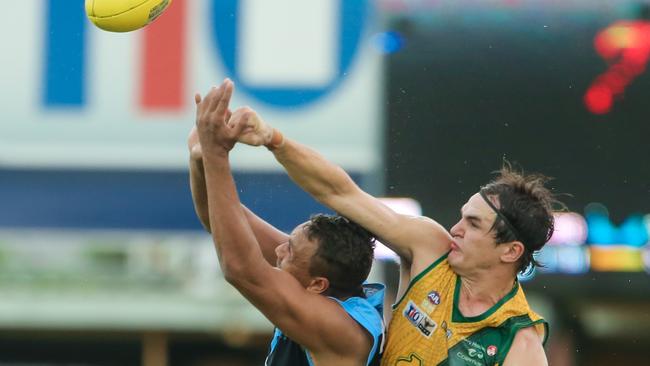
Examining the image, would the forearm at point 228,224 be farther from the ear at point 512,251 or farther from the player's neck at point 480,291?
the ear at point 512,251

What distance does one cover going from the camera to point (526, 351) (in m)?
4.77

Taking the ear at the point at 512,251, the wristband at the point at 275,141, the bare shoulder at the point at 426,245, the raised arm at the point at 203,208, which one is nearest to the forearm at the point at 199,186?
the raised arm at the point at 203,208

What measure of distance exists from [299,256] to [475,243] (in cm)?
70

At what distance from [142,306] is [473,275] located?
10.2 metres

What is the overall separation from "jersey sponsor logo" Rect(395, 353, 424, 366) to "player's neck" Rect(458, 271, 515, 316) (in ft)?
0.84

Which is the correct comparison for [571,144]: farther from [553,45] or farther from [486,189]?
[486,189]

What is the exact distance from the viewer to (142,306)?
14711 mm

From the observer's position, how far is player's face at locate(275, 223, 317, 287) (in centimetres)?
486

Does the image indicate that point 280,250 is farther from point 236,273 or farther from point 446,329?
point 446,329

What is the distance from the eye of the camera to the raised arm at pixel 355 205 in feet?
15.6

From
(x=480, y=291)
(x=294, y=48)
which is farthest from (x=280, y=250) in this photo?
(x=294, y=48)

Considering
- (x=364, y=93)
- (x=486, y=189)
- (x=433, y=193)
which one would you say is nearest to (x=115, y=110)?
(x=364, y=93)

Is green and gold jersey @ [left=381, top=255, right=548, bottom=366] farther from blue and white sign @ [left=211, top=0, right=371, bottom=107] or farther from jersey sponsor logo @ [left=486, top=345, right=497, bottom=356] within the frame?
blue and white sign @ [left=211, top=0, right=371, bottom=107]

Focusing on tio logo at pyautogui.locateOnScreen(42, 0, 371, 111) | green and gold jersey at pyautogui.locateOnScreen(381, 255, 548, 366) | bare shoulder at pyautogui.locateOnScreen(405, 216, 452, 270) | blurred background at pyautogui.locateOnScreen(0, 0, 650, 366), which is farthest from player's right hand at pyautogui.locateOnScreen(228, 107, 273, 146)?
tio logo at pyautogui.locateOnScreen(42, 0, 371, 111)
